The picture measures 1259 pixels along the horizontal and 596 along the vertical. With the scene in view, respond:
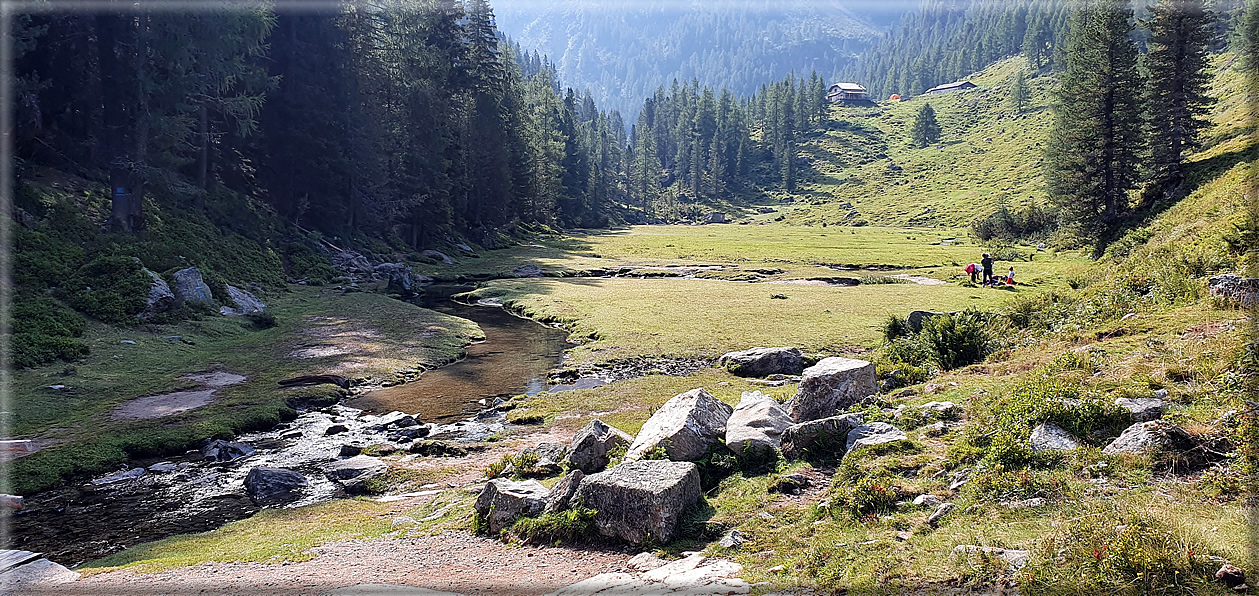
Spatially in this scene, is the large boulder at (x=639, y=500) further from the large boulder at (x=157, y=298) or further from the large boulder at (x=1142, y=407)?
the large boulder at (x=157, y=298)

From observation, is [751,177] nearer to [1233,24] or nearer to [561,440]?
[1233,24]

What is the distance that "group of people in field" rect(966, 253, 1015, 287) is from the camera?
3937 cm

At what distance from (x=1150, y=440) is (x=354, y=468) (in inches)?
554

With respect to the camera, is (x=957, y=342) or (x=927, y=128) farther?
(x=927, y=128)

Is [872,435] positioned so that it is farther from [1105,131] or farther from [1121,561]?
[1105,131]

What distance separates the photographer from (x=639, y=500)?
8.88 metres

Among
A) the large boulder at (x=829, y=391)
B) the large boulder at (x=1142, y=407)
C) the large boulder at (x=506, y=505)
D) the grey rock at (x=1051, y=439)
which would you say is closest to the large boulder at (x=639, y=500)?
the large boulder at (x=506, y=505)

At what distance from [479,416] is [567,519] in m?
10.3

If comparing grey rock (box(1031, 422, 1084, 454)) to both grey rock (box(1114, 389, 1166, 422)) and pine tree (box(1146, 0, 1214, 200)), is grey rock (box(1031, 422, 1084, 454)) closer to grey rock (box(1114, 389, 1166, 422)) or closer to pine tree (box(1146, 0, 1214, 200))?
grey rock (box(1114, 389, 1166, 422))

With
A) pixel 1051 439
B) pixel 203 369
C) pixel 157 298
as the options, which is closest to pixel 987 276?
pixel 1051 439

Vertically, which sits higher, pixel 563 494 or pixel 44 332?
pixel 44 332

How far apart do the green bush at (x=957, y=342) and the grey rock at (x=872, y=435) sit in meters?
5.74

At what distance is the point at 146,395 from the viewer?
62.8ft

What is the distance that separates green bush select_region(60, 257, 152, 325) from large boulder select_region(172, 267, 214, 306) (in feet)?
4.33
